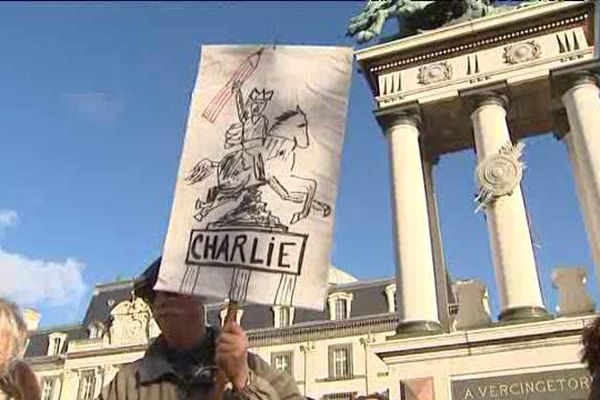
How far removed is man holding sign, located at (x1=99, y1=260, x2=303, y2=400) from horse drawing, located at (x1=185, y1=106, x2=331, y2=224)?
0.48 metres

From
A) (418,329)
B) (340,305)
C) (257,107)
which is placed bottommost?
(257,107)

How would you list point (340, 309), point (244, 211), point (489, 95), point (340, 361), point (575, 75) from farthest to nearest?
1. point (340, 309)
2. point (340, 361)
3. point (489, 95)
4. point (575, 75)
5. point (244, 211)

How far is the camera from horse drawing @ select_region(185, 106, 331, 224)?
11.3 feet

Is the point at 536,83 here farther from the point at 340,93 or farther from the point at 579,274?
the point at 340,93

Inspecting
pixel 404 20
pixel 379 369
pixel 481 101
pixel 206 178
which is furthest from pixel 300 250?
pixel 379 369

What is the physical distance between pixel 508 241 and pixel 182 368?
37.7 feet

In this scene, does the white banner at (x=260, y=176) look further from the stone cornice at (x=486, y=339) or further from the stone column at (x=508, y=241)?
the stone column at (x=508, y=241)

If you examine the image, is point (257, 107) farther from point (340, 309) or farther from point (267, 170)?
point (340, 309)

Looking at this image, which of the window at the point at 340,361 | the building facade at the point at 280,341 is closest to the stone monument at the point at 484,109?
the building facade at the point at 280,341

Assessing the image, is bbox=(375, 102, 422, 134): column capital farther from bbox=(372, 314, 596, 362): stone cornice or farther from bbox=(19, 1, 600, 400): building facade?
bbox=(372, 314, 596, 362): stone cornice

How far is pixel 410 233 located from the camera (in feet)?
47.6

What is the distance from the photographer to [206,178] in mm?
3516

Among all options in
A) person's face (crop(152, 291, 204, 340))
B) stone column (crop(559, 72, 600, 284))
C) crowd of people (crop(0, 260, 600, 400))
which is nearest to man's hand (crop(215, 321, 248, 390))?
crowd of people (crop(0, 260, 600, 400))

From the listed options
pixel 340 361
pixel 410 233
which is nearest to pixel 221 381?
pixel 410 233
